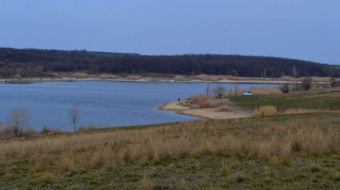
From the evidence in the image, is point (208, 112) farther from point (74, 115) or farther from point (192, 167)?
point (192, 167)

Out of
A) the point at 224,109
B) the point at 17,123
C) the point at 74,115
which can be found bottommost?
the point at 224,109

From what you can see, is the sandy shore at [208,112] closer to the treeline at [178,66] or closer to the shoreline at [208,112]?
the shoreline at [208,112]

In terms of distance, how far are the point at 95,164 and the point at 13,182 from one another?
1.65 m

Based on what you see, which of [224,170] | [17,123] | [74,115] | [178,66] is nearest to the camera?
[224,170]

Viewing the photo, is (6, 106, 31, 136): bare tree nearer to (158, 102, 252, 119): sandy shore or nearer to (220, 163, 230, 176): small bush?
(158, 102, 252, 119): sandy shore

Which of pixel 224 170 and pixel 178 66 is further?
pixel 178 66

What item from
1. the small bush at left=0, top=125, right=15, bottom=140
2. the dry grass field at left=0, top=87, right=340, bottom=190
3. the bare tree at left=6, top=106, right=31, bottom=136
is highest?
the dry grass field at left=0, top=87, right=340, bottom=190

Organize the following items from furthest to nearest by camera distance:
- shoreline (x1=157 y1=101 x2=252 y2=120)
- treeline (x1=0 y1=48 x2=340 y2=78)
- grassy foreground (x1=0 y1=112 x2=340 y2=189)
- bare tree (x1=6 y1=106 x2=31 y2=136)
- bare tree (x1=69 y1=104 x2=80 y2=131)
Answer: treeline (x1=0 y1=48 x2=340 y2=78) < shoreline (x1=157 y1=101 x2=252 y2=120) < bare tree (x1=69 y1=104 x2=80 y2=131) < bare tree (x1=6 y1=106 x2=31 y2=136) < grassy foreground (x1=0 y1=112 x2=340 y2=189)

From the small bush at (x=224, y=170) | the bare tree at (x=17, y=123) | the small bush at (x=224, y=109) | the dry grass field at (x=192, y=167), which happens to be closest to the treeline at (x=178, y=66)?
the small bush at (x=224, y=109)

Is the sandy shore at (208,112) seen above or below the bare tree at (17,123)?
below

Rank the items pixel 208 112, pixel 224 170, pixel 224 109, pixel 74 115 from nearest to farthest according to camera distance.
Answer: pixel 224 170 → pixel 74 115 → pixel 224 109 → pixel 208 112

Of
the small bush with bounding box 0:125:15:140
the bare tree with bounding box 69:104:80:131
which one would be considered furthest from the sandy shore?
the small bush with bounding box 0:125:15:140

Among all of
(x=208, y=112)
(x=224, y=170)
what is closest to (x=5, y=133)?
(x=224, y=170)

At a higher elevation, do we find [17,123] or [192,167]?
[192,167]
